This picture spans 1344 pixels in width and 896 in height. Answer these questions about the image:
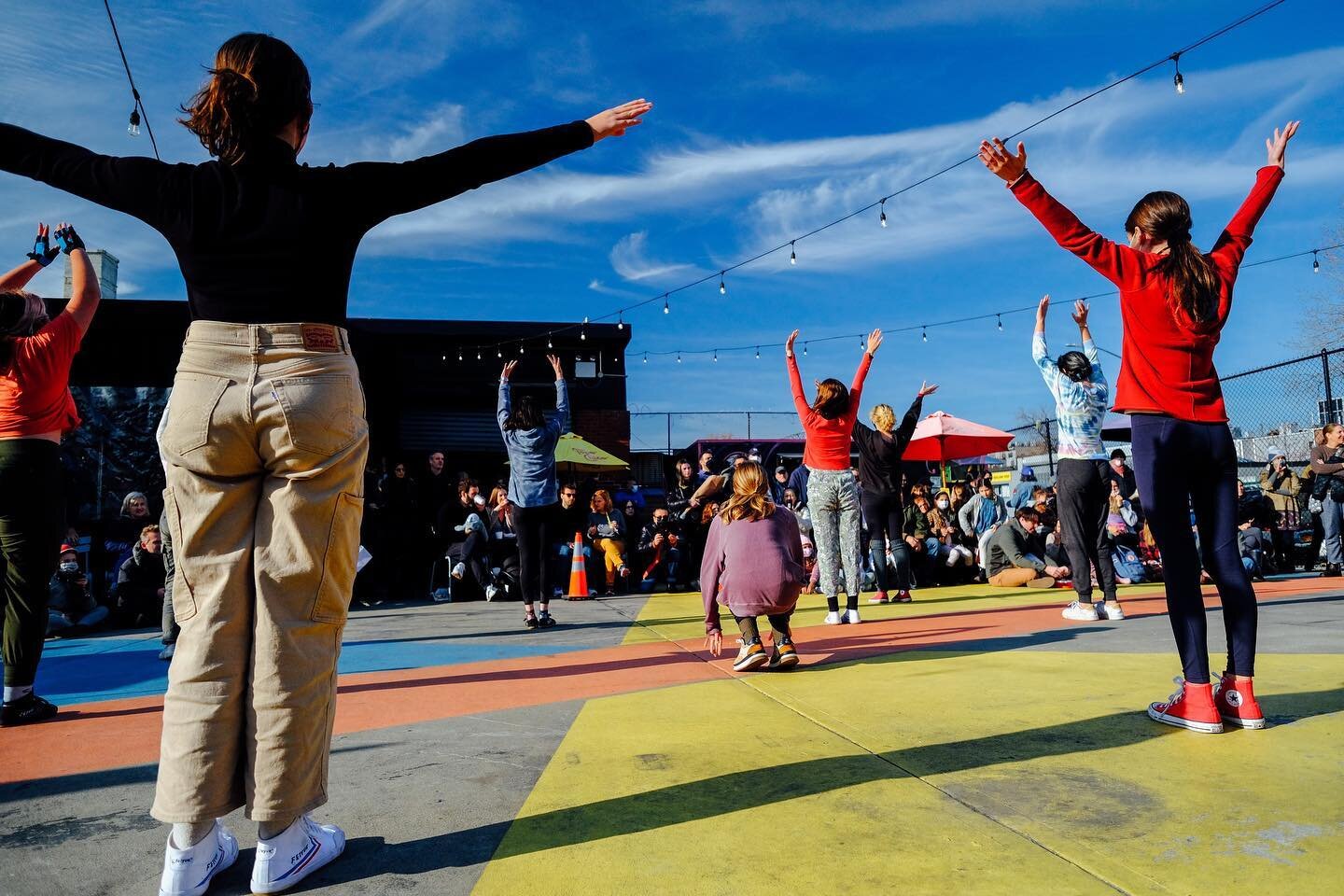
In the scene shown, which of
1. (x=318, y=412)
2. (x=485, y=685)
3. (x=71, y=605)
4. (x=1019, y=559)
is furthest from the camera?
(x=1019, y=559)

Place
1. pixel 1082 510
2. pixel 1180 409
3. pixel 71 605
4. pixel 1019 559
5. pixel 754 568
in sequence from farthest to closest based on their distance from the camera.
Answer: pixel 1019 559 → pixel 71 605 → pixel 1082 510 → pixel 754 568 → pixel 1180 409

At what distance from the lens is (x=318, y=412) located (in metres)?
1.91

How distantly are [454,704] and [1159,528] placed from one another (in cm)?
292

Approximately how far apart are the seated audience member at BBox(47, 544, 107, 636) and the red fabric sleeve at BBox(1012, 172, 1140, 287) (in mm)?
8702

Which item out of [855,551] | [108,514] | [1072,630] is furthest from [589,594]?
[108,514]

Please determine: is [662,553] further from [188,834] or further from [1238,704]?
[188,834]

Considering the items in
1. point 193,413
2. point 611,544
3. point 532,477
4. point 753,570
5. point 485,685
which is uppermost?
point 532,477

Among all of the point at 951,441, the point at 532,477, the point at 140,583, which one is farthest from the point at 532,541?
the point at 951,441

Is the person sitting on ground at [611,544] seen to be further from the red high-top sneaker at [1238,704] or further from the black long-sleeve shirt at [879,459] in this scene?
the red high-top sneaker at [1238,704]

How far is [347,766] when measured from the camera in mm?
2762

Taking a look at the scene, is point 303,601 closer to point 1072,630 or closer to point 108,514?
point 1072,630

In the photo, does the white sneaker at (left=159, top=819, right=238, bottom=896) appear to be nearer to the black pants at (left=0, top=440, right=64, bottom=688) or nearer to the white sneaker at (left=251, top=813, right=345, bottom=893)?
the white sneaker at (left=251, top=813, right=345, bottom=893)

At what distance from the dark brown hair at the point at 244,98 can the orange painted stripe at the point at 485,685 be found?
2187mm

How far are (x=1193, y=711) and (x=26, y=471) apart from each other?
467 cm
